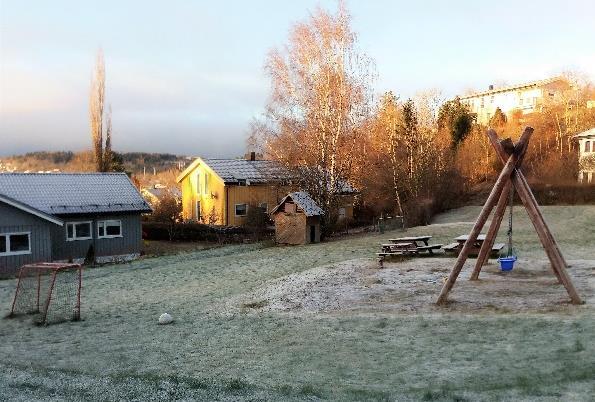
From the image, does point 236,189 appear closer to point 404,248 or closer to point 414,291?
point 404,248

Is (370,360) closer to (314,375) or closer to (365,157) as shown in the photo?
(314,375)

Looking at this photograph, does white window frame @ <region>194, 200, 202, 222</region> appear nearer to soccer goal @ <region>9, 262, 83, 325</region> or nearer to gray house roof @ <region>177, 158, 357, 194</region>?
gray house roof @ <region>177, 158, 357, 194</region>

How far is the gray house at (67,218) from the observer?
2420cm

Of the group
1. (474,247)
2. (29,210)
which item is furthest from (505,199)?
(29,210)

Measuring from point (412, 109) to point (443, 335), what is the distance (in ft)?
121

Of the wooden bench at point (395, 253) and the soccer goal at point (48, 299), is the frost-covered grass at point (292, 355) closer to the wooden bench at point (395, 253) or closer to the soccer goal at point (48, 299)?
the soccer goal at point (48, 299)

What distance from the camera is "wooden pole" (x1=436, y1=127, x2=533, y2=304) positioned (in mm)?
12352

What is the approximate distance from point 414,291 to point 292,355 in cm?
561

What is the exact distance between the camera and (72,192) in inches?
1113

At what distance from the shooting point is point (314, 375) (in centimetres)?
803

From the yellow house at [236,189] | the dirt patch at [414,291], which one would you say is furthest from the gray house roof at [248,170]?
the dirt patch at [414,291]

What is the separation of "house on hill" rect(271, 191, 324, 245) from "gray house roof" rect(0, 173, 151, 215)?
6886mm

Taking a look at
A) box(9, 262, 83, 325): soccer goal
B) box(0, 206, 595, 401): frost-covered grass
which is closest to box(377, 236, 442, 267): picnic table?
box(0, 206, 595, 401): frost-covered grass

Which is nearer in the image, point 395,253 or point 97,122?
point 395,253
